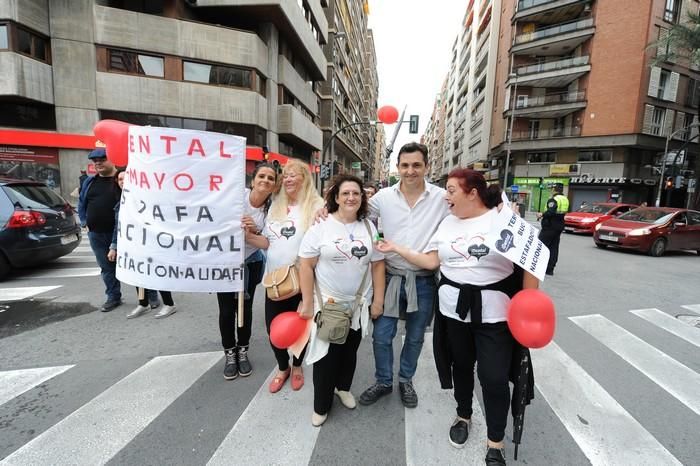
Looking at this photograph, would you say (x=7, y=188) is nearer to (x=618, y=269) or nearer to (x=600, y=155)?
(x=618, y=269)

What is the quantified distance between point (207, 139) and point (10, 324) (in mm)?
3892

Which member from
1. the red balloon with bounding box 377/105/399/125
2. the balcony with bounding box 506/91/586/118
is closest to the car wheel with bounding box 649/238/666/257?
the red balloon with bounding box 377/105/399/125

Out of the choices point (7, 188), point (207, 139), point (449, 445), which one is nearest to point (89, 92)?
point (7, 188)

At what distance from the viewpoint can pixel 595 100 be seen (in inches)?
1043

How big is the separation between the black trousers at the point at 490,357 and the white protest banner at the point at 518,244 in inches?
16.6

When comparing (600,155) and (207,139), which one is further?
(600,155)

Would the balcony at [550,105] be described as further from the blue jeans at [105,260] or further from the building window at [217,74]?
the blue jeans at [105,260]

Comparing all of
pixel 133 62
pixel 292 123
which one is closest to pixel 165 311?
pixel 133 62

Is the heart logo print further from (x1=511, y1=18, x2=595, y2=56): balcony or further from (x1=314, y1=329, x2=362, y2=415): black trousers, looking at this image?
(x1=511, y1=18, x2=595, y2=56): balcony

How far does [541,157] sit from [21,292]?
36632 millimetres

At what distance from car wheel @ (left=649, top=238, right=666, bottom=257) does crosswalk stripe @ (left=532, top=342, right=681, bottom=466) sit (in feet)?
30.1

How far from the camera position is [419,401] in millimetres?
2664

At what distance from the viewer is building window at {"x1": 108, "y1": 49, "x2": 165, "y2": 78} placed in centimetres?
1616

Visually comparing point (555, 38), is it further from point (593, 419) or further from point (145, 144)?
point (145, 144)
